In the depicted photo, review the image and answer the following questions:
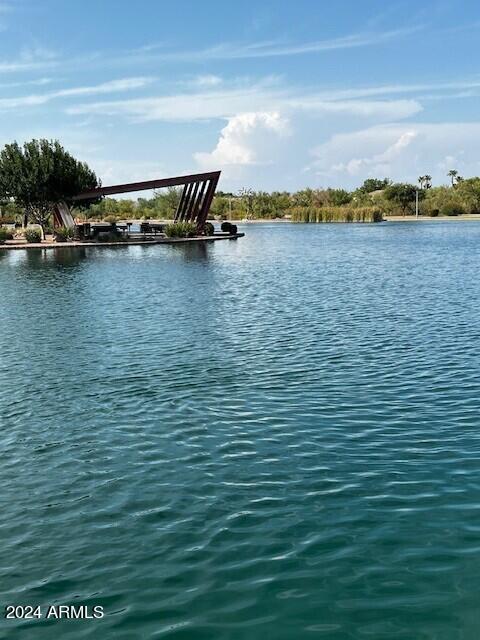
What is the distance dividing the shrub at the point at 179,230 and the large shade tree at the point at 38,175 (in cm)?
908

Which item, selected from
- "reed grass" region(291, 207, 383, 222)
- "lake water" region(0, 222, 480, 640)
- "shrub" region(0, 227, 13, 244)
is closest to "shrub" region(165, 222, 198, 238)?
"shrub" region(0, 227, 13, 244)

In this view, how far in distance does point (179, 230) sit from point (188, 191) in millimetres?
4822

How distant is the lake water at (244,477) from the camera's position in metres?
5.71

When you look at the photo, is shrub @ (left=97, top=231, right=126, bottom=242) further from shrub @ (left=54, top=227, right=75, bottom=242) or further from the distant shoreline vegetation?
the distant shoreline vegetation

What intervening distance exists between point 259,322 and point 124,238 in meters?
41.4

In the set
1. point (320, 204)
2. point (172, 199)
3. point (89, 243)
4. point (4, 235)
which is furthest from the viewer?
point (320, 204)

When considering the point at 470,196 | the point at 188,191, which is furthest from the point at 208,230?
the point at 470,196

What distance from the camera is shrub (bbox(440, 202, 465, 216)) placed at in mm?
128750

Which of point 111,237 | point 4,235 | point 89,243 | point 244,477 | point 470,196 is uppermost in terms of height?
point 470,196

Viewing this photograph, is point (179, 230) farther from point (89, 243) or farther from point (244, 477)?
point (244, 477)

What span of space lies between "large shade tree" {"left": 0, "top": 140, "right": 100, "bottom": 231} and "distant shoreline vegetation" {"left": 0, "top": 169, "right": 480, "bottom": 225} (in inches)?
1919

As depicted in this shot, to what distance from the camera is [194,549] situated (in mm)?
6605

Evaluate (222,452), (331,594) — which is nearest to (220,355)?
(222,452)

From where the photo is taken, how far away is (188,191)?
61156 mm
